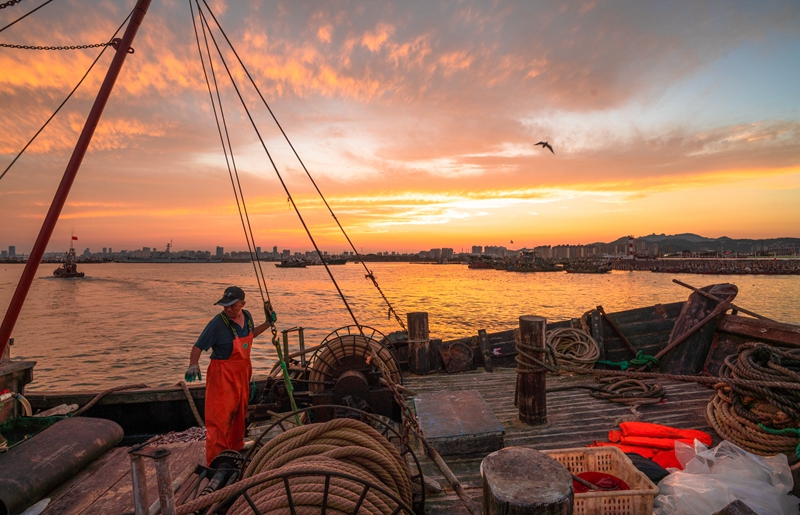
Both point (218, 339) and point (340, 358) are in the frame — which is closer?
point (218, 339)

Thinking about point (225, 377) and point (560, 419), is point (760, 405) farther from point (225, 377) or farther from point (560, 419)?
point (225, 377)

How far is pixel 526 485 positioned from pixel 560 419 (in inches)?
157

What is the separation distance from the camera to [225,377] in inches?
203

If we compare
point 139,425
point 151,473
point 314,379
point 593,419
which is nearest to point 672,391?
point 593,419

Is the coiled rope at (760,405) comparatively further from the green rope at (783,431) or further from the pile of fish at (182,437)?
the pile of fish at (182,437)

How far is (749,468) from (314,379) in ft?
17.3

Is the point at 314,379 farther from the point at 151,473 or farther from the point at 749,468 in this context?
the point at 749,468

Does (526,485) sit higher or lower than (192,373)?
higher

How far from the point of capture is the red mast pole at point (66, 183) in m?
4.50

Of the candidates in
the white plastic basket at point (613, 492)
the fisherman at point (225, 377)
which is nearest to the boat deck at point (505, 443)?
the fisherman at point (225, 377)

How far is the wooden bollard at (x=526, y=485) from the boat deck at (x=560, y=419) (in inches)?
68.2

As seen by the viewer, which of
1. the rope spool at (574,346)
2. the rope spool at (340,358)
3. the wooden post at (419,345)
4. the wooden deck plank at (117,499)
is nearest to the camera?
the wooden deck plank at (117,499)

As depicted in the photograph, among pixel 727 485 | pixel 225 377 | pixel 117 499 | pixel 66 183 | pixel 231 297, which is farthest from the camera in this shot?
pixel 231 297

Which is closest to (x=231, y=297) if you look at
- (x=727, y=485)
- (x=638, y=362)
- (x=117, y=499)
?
(x=117, y=499)
